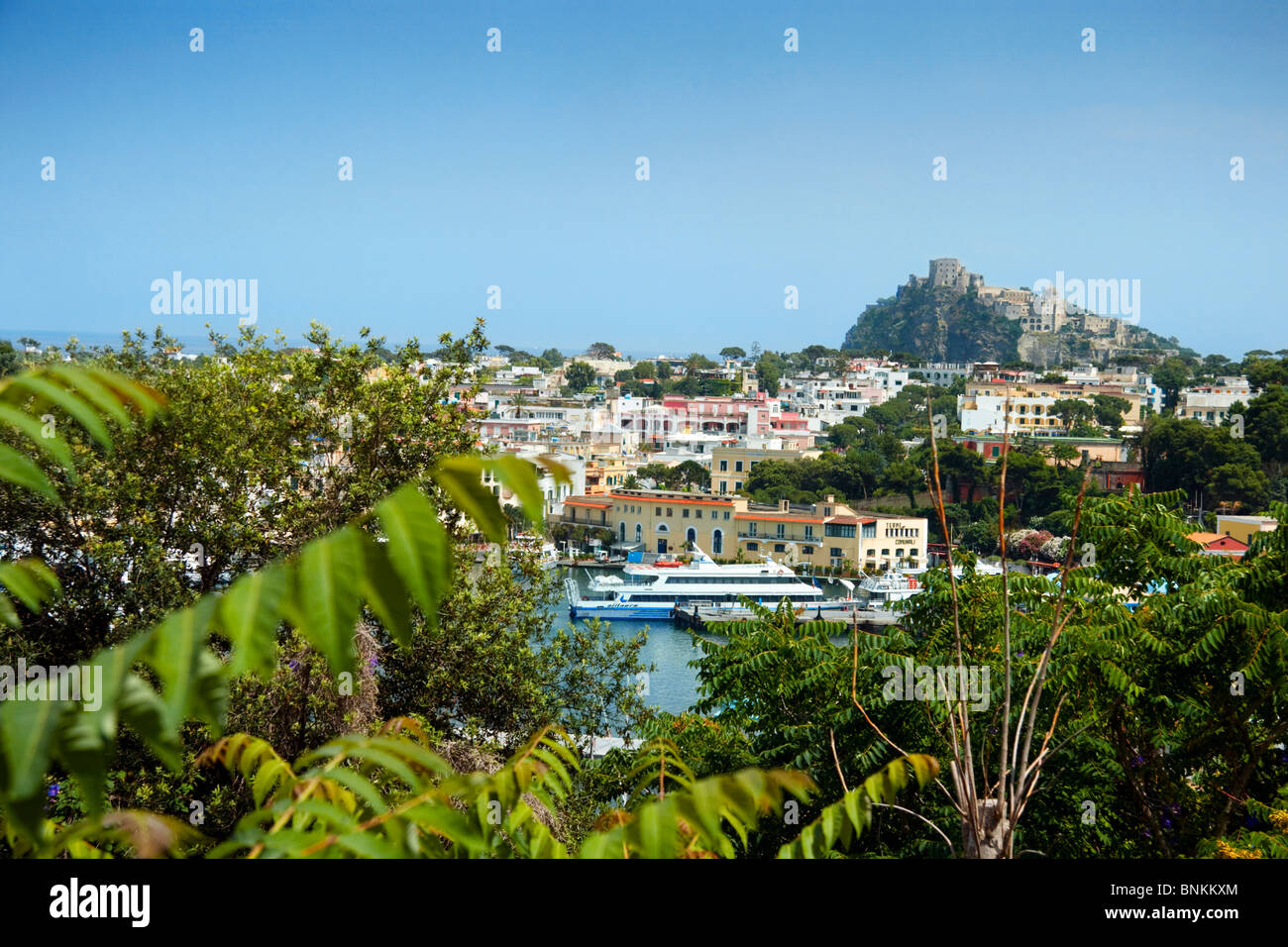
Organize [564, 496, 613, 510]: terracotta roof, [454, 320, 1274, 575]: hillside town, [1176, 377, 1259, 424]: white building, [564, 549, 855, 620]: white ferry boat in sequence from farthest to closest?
[1176, 377, 1259, 424]: white building → [564, 496, 613, 510]: terracotta roof → [454, 320, 1274, 575]: hillside town → [564, 549, 855, 620]: white ferry boat

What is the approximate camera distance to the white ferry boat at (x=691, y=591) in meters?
23.8

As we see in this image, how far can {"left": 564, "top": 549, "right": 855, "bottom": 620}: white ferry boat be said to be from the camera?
23.8 metres

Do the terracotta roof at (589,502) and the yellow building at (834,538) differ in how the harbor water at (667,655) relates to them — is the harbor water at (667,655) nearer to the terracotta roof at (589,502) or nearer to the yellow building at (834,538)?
the yellow building at (834,538)

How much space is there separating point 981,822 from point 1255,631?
2299mm

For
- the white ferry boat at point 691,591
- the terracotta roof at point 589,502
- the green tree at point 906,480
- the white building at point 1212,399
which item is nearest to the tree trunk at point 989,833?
the white ferry boat at point 691,591

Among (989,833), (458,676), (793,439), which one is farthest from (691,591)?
(989,833)

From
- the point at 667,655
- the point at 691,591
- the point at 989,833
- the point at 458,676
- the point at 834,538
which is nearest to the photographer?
the point at 989,833

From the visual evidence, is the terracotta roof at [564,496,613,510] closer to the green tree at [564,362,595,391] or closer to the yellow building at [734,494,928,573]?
the yellow building at [734,494,928,573]

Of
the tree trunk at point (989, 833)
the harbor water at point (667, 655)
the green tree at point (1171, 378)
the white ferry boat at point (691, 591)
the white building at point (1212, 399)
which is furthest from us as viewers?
the green tree at point (1171, 378)

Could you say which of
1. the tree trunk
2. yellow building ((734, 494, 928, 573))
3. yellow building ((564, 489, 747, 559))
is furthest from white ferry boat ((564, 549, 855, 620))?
the tree trunk

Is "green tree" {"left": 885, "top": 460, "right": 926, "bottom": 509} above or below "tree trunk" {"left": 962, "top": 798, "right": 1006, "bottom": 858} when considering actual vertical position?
below

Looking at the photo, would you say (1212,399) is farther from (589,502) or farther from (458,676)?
(458,676)

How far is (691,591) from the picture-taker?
24156 millimetres
